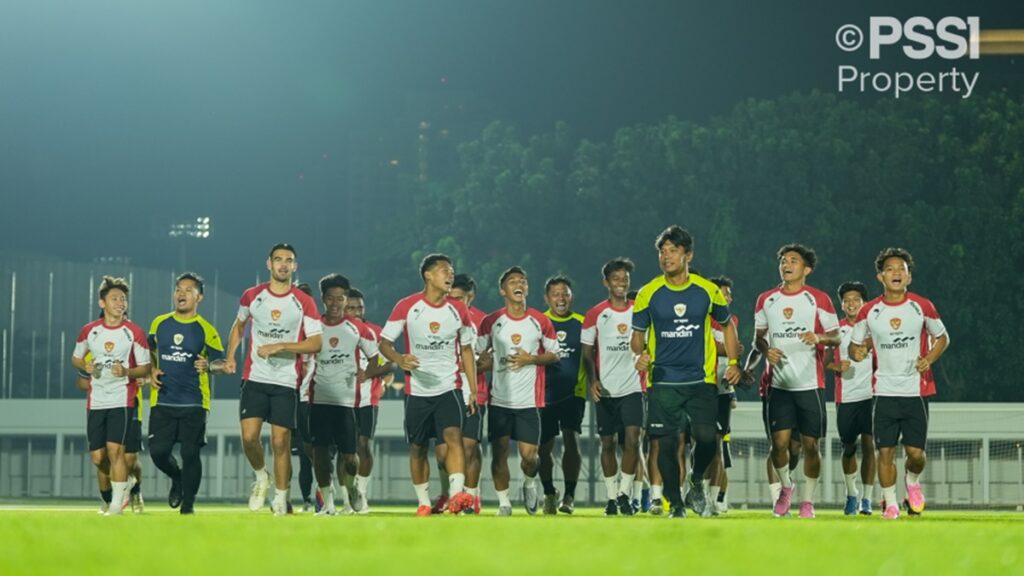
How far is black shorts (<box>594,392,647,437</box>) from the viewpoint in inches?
734

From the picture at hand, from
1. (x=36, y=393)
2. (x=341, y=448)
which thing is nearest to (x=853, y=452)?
(x=341, y=448)

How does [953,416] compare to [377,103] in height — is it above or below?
below

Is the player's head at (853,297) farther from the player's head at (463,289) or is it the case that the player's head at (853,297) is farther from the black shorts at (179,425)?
the black shorts at (179,425)

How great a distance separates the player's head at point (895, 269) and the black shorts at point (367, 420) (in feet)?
18.8

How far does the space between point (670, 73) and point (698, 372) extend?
7383cm

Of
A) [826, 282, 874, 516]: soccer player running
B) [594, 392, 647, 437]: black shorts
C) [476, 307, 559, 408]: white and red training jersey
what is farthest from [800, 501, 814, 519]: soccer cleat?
[476, 307, 559, 408]: white and red training jersey

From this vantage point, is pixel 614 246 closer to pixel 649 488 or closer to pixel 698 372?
pixel 649 488

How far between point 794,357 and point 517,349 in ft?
9.14

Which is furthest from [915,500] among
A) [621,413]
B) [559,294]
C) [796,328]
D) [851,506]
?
[559,294]

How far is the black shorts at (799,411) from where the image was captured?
54.3 feet

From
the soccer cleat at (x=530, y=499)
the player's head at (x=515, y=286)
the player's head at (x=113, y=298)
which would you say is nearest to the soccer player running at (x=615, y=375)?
the soccer cleat at (x=530, y=499)

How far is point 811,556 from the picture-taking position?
8.63 m

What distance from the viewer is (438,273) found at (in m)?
16.2

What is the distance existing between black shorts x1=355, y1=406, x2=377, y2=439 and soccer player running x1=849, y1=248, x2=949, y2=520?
17.6 ft
